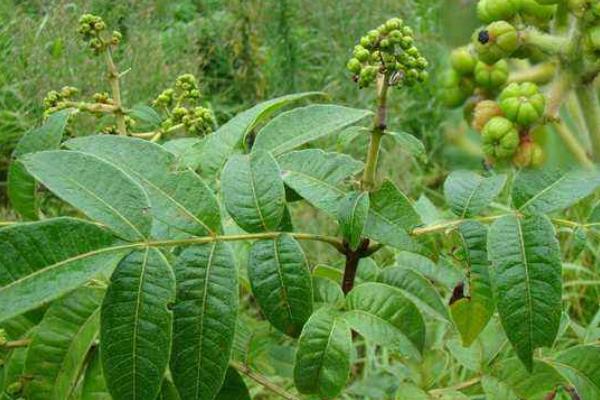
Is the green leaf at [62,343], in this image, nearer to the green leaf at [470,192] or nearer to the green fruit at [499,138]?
the green leaf at [470,192]

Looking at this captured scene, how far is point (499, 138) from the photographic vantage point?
109 cm

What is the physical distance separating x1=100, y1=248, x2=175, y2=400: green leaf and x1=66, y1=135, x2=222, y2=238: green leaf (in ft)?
0.25

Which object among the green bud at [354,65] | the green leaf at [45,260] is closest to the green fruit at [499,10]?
the green bud at [354,65]

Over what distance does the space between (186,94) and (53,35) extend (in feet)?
6.14

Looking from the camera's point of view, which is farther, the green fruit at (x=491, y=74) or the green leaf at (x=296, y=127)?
the green fruit at (x=491, y=74)

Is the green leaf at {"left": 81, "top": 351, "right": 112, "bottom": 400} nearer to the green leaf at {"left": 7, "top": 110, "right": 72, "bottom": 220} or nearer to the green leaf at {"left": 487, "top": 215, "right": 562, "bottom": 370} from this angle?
the green leaf at {"left": 7, "top": 110, "right": 72, "bottom": 220}

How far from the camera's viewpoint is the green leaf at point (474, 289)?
2.52 feet

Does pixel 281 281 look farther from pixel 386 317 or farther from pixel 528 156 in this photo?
pixel 528 156

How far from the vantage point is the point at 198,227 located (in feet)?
2.36

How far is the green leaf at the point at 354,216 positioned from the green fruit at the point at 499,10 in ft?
1.33

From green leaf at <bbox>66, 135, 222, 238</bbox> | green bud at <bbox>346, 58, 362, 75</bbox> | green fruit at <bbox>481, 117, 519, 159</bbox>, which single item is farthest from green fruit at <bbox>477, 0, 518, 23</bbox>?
green leaf at <bbox>66, 135, 222, 238</bbox>

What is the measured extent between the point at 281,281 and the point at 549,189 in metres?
0.27

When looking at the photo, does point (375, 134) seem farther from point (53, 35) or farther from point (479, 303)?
point (53, 35)

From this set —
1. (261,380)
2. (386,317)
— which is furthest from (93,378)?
(386,317)
